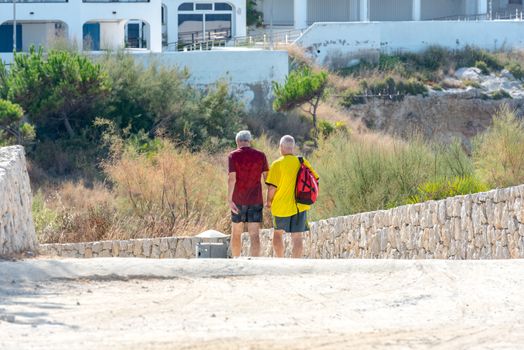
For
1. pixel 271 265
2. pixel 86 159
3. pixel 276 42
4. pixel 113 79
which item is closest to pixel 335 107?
pixel 276 42

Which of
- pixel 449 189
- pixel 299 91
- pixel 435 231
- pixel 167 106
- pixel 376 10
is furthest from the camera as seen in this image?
pixel 376 10

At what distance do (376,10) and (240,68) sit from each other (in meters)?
18.8

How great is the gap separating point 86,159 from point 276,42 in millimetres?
19481

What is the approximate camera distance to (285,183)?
14.0 meters

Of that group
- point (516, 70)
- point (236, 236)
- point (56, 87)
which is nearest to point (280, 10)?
point (516, 70)

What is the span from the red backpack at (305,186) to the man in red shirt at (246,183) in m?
0.46

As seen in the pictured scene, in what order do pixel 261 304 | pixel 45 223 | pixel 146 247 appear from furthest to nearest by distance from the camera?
pixel 45 223
pixel 146 247
pixel 261 304

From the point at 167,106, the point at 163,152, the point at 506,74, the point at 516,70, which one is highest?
the point at 516,70

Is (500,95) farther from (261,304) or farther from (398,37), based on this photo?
(261,304)

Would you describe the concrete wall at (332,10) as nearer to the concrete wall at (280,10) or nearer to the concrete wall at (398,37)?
the concrete wall at (280,10)

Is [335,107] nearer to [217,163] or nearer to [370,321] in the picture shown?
[217,163]

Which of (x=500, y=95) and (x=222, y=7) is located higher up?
(x=222, y=7)

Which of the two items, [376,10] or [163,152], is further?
[376,10]

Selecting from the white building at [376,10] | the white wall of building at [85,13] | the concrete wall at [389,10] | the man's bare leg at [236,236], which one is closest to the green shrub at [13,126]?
the white wall of building at [85,13]
